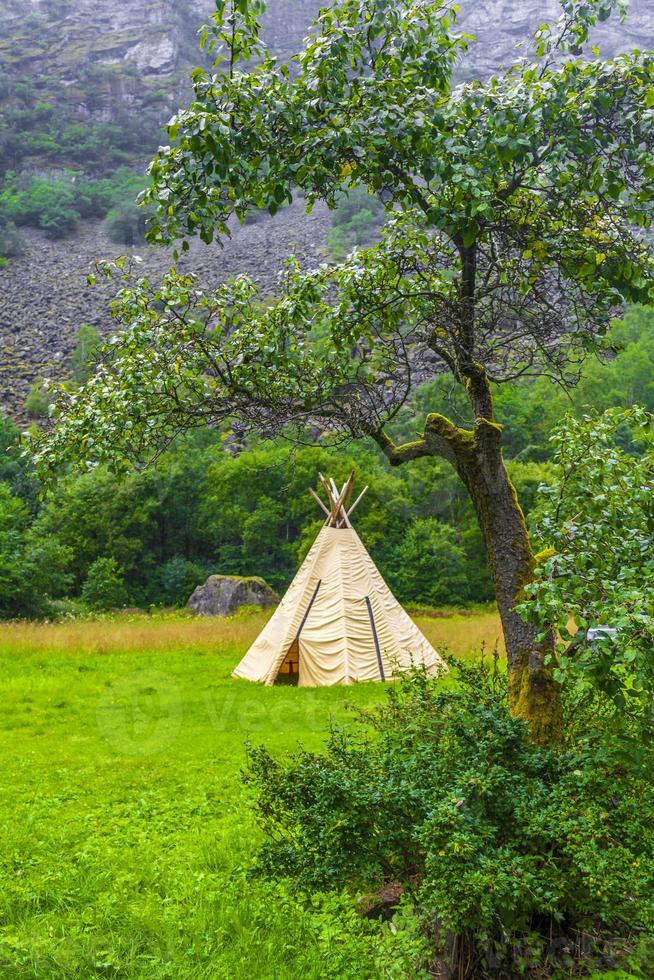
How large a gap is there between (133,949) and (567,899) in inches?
104

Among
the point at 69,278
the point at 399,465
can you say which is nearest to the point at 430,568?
the point at 399,465

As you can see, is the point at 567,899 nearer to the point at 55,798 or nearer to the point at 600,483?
the point at 600,483

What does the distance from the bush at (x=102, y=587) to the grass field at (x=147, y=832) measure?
15.9 metres

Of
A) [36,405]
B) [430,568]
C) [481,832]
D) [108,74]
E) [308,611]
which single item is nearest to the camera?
[481,832]

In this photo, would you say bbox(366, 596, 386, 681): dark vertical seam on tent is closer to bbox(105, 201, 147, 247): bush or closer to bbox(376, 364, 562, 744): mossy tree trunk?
bbox(376, 364, 562, 744): mossy tree trunk

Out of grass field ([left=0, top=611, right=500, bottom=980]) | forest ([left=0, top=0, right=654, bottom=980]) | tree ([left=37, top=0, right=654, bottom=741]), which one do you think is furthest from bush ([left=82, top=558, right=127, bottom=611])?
tree ([left=37, top=0, right=654, bottom=741])

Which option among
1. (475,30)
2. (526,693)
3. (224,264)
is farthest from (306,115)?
(475,30)

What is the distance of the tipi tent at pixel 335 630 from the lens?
1453 centimetres

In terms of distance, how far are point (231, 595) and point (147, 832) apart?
20047 millimetres

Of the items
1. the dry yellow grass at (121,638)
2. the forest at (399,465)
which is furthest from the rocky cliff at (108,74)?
the forest at (399,465)

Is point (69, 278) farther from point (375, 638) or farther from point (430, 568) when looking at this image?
point (375, 638)

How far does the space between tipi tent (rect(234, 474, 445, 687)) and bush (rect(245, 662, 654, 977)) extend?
9720 millimetres

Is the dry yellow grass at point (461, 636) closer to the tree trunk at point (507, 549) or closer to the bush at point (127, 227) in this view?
the tree trunk at point (507, 549)

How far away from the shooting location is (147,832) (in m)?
6.96
